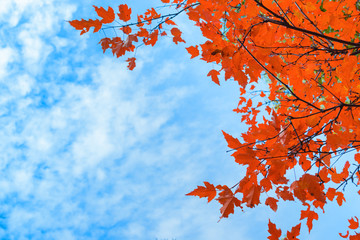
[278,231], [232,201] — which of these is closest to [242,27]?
[232,201]

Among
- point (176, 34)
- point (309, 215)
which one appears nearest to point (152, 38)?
point (176, 34)

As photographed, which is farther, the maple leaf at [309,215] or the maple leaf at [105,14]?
the maple leaf at [309,215]

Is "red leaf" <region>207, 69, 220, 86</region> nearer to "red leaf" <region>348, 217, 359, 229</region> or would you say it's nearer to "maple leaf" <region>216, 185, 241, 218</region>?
"maple leaf" <region>216, 185, 241, 218</region>

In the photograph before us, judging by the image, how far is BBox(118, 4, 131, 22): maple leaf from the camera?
2432mm

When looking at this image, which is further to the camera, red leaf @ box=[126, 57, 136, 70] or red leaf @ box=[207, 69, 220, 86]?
red leaf @ box=[126, 57, 136, 70]

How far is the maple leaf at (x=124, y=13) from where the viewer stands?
2.43 m

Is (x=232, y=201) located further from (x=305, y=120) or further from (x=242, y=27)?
(x=242, y=27)

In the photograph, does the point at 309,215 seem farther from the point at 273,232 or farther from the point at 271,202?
the point at 271,202

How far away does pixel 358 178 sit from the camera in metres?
3.29

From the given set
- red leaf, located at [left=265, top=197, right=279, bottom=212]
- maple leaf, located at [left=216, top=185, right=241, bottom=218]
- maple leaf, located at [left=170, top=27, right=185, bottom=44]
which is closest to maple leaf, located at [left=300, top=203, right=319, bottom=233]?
red leaf, located at [left=265, top=197, right=279, bottom=212]

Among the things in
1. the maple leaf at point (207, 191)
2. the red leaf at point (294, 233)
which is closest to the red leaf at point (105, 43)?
the maple leaf at point (207, 191)

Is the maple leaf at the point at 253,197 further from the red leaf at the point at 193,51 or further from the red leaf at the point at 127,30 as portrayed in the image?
the red leaf at the point at 127,30

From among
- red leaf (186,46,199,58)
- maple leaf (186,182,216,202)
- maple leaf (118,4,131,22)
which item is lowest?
maple leaf (186,182,216,202)

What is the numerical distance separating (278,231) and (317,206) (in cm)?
60
